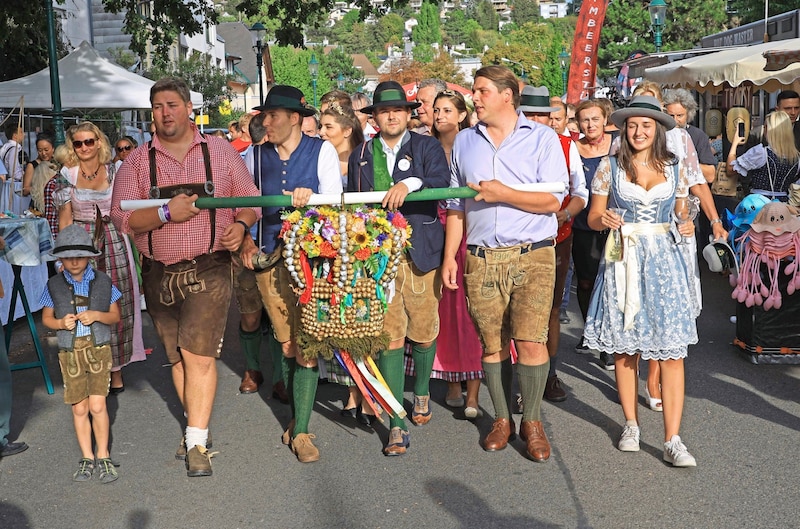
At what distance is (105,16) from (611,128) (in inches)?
1150

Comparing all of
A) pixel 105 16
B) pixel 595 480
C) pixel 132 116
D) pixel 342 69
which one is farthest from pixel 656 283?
pixel 342 69

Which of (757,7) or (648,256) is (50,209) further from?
(757,7)

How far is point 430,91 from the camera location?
7617mm

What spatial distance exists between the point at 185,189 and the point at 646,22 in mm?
61331

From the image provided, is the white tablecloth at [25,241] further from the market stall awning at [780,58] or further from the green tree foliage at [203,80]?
the green tree foliage at [203,80]

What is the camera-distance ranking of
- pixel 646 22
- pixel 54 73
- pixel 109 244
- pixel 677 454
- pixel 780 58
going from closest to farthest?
pixel 677 454 → pixel 109 244 → pixel 780 58 → pixel 54 73 → pixel 646 22

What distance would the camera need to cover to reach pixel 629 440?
567 centimetres

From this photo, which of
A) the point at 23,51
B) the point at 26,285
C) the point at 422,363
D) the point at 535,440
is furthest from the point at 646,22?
the point at 535,440

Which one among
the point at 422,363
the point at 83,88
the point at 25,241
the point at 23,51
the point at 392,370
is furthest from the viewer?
the point at 23,51

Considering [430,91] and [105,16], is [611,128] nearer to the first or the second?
[430,91]

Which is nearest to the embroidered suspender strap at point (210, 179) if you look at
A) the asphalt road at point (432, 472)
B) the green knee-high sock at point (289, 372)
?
the green knee-high sock at point (289, 372)

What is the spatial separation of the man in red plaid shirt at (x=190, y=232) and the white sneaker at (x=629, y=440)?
230 cm

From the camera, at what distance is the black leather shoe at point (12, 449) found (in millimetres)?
6057

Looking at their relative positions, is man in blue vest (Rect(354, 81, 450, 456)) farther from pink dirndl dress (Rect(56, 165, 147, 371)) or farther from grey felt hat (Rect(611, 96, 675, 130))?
pink dirndl dress (Rect(56, 165, 147, 371))
